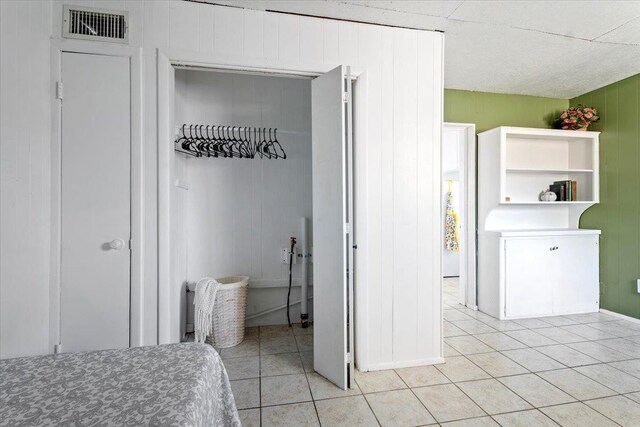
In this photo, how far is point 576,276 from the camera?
3.55 m

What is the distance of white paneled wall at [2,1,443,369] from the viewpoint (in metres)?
2.01

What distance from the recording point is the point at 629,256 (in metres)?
3.35

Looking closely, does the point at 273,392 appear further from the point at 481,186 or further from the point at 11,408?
the point at 481,186

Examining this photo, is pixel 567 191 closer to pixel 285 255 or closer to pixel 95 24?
pixel 285 255

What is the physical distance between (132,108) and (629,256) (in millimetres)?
4743

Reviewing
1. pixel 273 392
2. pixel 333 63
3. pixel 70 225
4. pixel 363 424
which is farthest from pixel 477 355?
pixel 70 225

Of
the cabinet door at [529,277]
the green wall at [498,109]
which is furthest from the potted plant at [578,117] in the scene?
the cabinet door at [529,277]

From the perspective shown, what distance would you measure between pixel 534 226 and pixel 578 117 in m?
1.32

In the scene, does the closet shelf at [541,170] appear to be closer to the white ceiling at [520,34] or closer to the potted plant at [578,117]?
the potted plant at [578,117]

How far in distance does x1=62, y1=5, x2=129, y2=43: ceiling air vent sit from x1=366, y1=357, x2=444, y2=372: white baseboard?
2707 mm

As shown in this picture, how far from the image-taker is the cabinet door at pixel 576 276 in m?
3.51

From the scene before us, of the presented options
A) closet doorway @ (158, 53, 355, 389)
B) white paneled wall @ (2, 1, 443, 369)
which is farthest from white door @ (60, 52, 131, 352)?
closet doorway @ (158, 53, 355, 389)

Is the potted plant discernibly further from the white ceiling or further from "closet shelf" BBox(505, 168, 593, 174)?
"closet shelf" BBox(505, 168, 593, 174)

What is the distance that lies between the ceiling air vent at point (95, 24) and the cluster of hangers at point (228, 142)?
0.79 m
